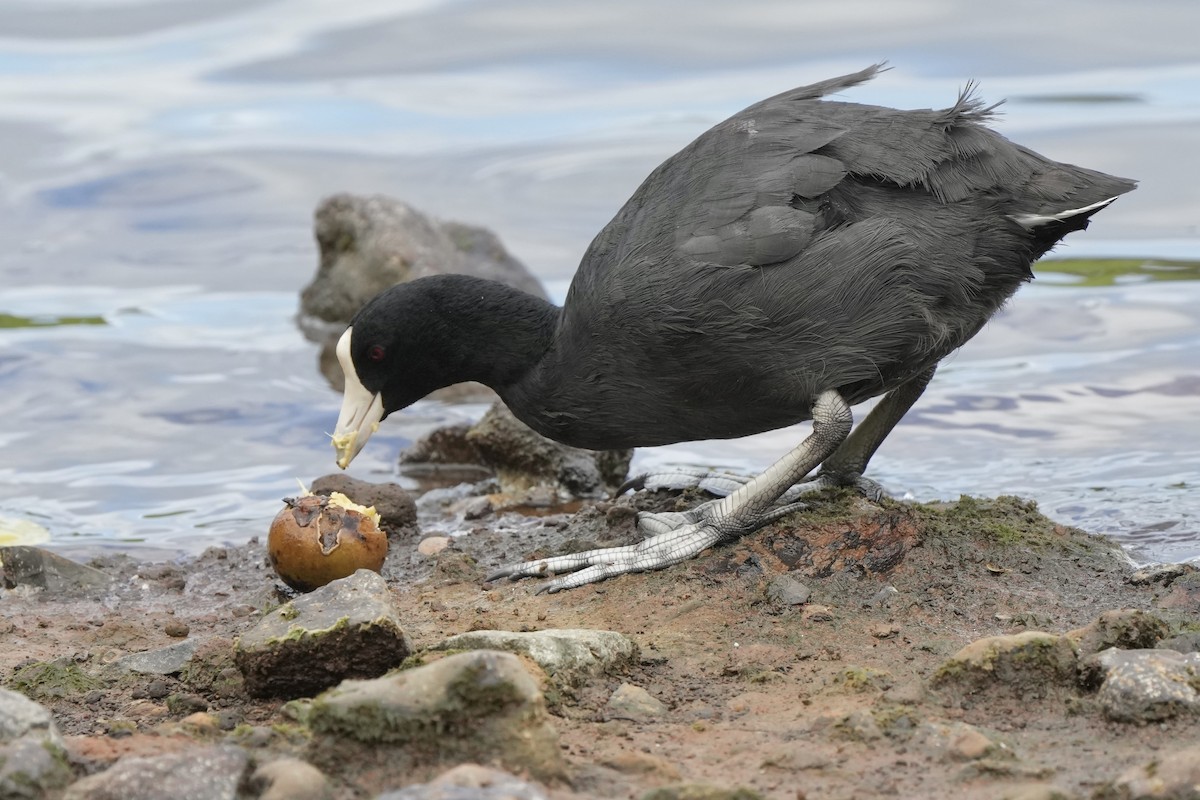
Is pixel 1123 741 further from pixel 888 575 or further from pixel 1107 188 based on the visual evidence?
pixel 1107 188

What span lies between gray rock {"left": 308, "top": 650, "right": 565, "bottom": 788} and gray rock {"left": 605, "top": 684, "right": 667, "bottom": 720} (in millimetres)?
728

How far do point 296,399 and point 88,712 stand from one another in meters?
6.48

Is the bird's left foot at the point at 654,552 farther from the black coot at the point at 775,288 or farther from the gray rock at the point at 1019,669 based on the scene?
the gray rock at the point at 1019,669

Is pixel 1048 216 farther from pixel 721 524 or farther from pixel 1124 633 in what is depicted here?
pixel 1124 633

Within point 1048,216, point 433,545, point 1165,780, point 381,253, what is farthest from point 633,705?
point 381,253

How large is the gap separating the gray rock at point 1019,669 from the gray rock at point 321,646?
60.8 inches

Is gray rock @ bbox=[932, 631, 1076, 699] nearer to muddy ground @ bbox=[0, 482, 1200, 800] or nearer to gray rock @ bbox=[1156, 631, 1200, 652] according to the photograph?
muddy ground @ bbox=[0, 482, 1200, 800]

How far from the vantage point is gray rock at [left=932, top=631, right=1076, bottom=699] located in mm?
4039

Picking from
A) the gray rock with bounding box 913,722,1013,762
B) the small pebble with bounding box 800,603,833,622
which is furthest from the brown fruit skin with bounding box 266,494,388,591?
the gray rock with bounding box 913,722,1013,762

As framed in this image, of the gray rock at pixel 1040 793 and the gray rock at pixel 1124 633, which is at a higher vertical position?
the gray rock at pixel 1040 793

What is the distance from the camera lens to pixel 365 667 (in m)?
4.23

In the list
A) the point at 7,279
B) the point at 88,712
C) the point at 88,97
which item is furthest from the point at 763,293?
the point at 88,97

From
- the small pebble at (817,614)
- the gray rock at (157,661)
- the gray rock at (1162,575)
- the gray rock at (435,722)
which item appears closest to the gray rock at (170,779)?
the gray rock at (435,722)

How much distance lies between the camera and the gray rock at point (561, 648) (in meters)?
4.24
